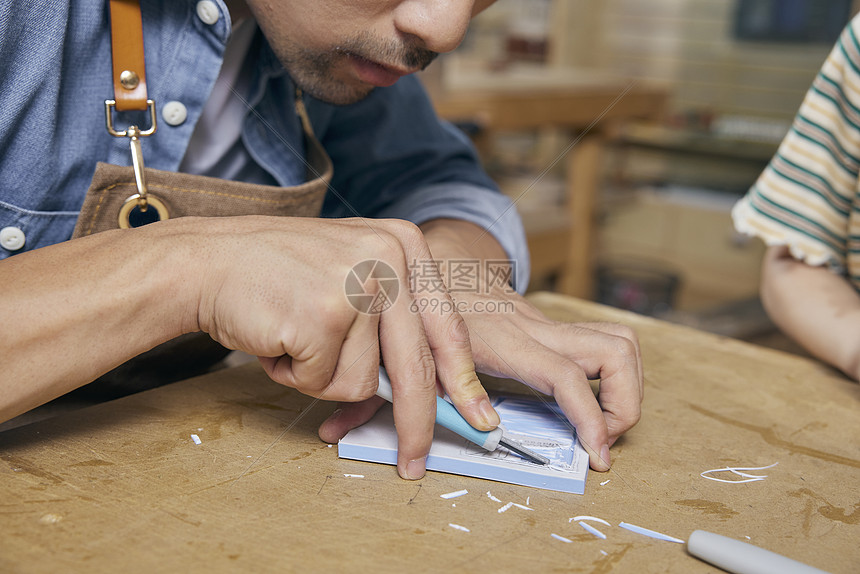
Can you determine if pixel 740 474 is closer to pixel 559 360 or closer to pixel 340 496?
pixel 559 360

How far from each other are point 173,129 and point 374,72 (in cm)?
21

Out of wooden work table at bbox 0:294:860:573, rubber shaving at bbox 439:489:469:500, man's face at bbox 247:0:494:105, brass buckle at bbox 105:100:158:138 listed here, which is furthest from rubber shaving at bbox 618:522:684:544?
brass buckle at bbox 105:100:158:138

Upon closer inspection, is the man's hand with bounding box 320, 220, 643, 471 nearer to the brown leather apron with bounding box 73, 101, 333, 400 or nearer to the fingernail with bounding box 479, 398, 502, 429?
the fingernail with bounding box 479, 398, 502, 429

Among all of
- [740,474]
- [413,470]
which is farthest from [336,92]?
[740,474]

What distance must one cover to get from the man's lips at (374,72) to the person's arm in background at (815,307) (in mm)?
535

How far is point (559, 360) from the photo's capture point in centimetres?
62

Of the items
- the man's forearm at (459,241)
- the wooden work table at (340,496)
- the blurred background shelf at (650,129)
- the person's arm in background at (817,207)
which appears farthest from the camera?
the blurred background shelf at (650,129)

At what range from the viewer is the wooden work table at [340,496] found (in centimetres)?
44

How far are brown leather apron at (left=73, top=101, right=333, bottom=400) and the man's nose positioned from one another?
0.68 feet

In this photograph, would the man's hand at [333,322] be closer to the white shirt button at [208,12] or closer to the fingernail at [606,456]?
the fingernail at [606,456]

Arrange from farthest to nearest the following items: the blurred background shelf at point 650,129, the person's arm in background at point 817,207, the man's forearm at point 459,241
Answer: the blurred background shelf at point 650,129, the person's arm in background at point 817,207, the man's forearm at point 459,241

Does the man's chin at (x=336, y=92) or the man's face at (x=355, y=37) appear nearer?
the man's face at (x=355, y=37)

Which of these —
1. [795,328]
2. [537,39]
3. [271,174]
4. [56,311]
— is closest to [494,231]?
[271,174]

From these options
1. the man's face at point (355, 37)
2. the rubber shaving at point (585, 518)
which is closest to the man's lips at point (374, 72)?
the man's face at point (355, 37)
